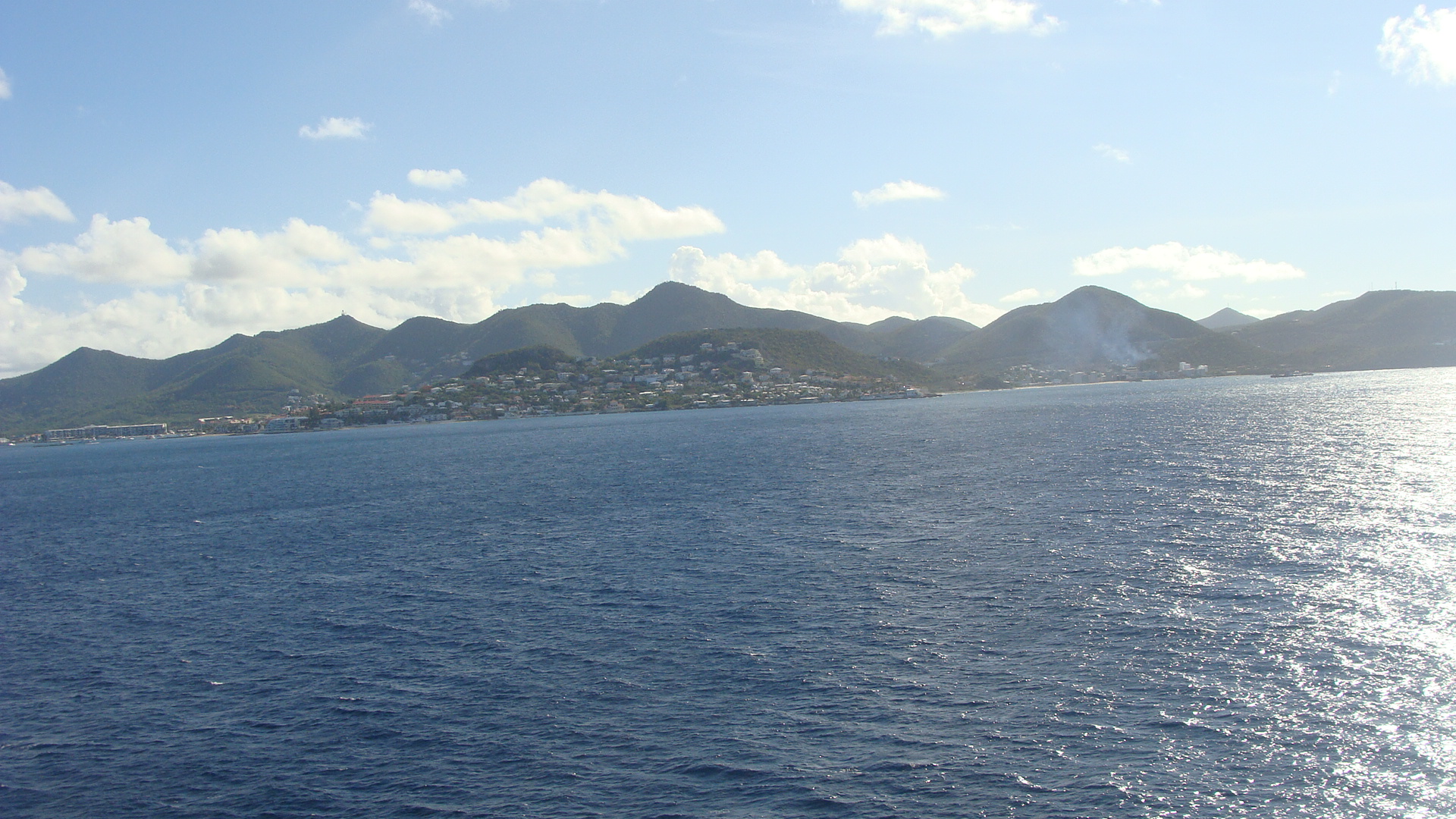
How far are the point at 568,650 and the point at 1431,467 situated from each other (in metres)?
69.9

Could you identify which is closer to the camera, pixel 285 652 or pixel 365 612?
pixel 285 652

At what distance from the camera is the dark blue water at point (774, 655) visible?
66.4 ft

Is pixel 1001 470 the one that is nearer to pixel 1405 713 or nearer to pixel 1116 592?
pixel 1116 592

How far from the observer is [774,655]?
28.5 m

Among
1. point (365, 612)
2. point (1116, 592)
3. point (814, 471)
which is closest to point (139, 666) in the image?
point (365, 612)

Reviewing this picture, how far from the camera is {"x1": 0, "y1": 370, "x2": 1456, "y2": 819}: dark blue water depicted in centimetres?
2025

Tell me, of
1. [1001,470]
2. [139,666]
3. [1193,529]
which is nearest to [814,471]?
[1001,470]

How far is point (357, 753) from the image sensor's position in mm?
22875

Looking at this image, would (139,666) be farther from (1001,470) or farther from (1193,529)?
(1001,470)

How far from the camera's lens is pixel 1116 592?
3369 centimetres

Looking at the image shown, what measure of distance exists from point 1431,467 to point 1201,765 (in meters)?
61.1

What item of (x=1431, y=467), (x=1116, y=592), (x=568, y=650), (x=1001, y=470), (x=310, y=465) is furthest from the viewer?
(x=310, y=465)

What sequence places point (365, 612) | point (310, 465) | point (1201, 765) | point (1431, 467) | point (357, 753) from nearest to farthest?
point (1201, 765)
point (357, 753)
point (365, 612)
point (1431, 467)
point (310, 465)

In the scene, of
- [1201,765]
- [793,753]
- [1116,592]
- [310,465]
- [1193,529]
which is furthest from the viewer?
[310,465]
